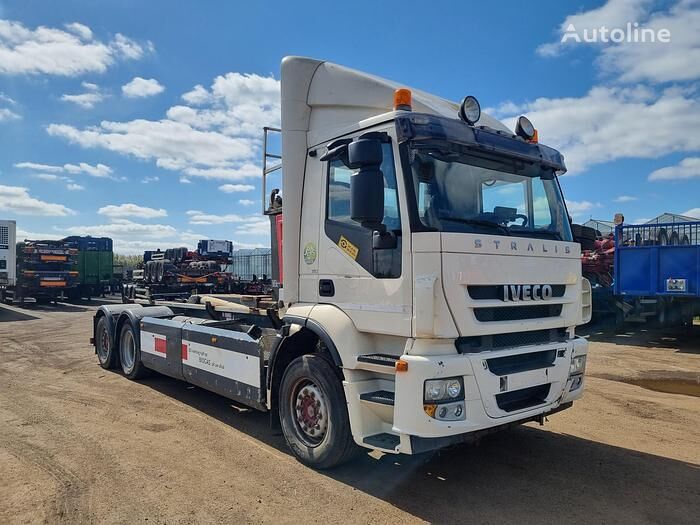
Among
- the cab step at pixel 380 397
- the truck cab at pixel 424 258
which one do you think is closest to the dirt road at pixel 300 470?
the truck cab at pixel 424 258

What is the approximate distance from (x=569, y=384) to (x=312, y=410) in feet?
7.77

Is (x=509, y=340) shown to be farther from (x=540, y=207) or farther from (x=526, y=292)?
(x=540, y=207)

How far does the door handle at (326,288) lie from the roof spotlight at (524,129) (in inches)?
89.0

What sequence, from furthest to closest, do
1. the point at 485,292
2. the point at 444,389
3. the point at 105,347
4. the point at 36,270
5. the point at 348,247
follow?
the point at 36,270, the point at 105,347, the point at 348,247, the point at 485,292, the point at 444,389

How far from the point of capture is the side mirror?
3939mm

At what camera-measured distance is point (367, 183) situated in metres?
3.94

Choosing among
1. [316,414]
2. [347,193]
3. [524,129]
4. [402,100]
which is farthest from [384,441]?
[524,129]

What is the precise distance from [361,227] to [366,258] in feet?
0.89

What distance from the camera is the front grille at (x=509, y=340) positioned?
407cm

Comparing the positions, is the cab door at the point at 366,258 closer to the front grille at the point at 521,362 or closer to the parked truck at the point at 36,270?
the front grille at the point at 521,362

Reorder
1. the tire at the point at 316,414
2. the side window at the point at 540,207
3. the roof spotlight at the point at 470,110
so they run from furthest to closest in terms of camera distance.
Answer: the side window at the point at 540,207, the tire at the point at 316,414, the roof spotlight at the point at 470,110

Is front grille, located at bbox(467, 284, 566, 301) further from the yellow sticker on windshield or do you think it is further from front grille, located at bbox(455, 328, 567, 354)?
the yellow sticker on windshield

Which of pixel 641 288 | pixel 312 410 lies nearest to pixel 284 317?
pixel 312 410

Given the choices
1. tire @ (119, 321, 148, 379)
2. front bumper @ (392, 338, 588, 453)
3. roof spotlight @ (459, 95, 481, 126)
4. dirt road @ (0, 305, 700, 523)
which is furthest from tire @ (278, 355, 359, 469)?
tire @ (119, 321, 148, 379)
